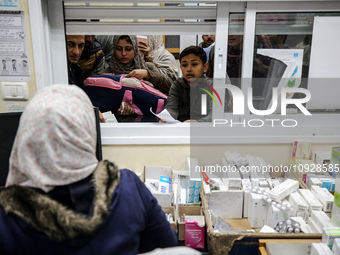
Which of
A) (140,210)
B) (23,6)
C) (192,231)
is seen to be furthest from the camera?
(23,6)

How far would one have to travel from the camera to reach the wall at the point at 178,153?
1.86 metres

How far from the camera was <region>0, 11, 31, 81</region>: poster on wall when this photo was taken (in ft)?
5.37

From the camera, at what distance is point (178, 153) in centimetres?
188

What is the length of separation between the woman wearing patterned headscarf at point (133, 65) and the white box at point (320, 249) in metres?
1.81

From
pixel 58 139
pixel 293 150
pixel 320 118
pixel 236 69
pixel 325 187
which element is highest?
pixel 236 69

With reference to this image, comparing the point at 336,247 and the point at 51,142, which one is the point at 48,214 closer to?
the point at 51,142

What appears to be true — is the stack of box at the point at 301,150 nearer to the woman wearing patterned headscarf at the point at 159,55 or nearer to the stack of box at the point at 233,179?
the stack of box at the point at 233,179

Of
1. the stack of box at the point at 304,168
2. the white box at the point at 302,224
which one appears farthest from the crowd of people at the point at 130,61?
the white box at the point at 302,224

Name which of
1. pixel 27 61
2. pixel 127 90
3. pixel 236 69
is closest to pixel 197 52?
pixel 236 69

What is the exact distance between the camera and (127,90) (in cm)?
246

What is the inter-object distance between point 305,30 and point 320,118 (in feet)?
1.88

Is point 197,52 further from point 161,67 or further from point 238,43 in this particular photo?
point 161,67

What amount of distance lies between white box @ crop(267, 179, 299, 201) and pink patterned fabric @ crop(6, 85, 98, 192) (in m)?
1.06

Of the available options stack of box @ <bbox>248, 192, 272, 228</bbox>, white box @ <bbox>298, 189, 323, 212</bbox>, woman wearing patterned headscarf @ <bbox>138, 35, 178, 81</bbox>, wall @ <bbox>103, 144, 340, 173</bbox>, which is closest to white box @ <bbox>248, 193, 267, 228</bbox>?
stack of box @ <bbox>248, 192, 272, 228</bbox>
